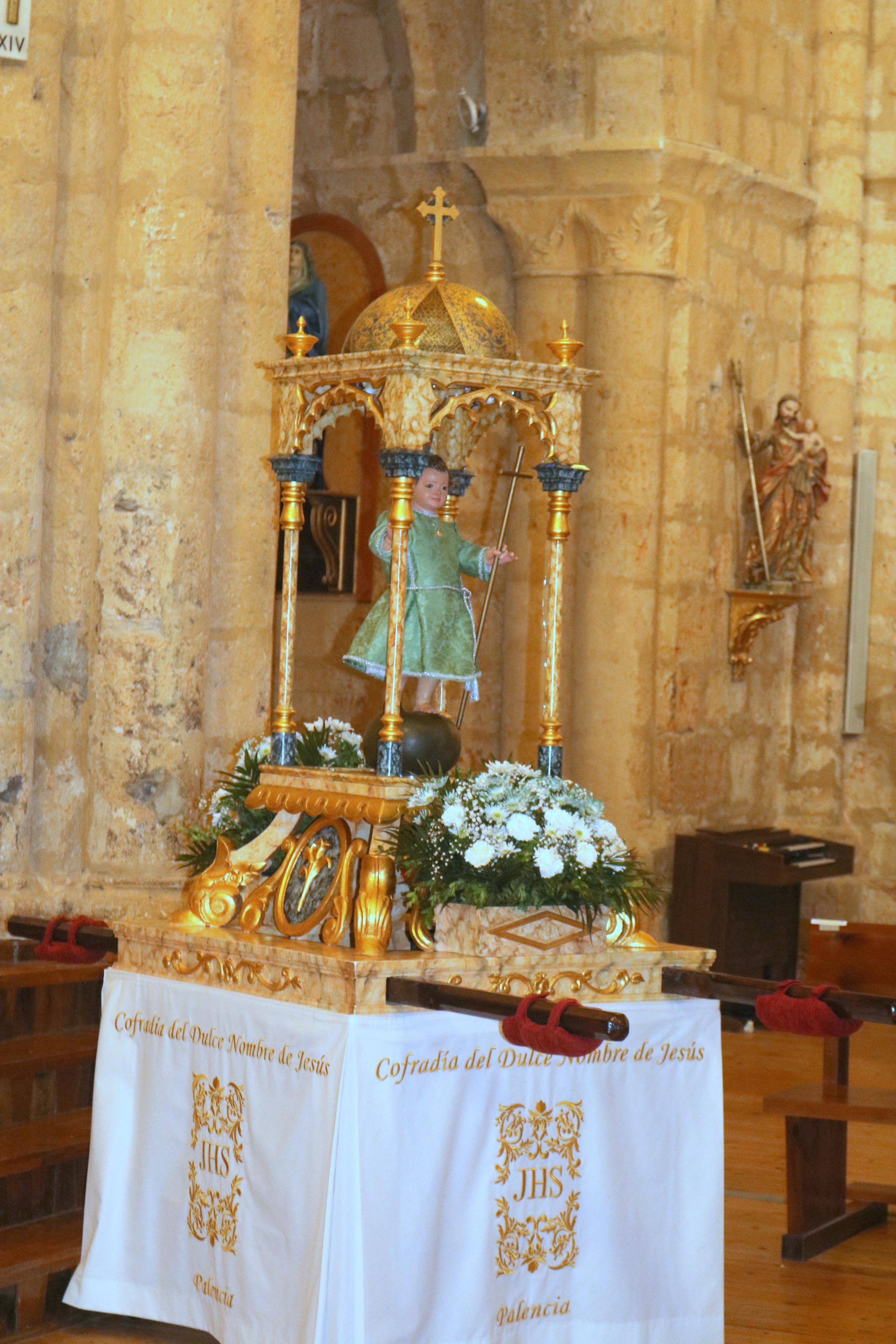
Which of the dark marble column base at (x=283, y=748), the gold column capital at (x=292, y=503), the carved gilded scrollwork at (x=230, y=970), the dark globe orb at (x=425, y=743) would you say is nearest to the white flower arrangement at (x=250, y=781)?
the dark marble column base at (x=283, y=748)

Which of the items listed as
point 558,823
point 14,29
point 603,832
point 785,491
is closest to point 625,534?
point 785,491

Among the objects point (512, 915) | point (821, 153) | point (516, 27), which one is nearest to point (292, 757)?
point (512, 915)

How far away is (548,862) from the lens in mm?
3961

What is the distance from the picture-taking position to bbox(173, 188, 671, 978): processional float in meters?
4.17

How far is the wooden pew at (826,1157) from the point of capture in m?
5.30

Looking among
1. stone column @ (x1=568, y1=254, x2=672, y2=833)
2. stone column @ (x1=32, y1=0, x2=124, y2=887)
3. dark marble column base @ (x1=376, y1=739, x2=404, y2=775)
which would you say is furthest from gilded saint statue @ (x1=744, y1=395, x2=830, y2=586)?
dark marble column base @ (x1=376, y1=739, x2=404, y2=775)

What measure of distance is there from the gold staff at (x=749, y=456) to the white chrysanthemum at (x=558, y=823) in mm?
5573

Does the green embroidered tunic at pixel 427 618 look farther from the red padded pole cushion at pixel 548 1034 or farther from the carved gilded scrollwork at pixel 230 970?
the red padded pole cushion at pixel 548 1034

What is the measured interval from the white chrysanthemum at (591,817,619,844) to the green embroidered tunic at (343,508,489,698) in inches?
20.9

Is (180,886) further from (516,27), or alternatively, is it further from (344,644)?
(516,27)

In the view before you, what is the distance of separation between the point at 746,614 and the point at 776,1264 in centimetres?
471

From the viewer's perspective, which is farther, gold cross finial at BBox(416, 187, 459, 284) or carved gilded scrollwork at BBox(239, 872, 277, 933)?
gold cross finial at BBox(416, 187, 459, 284)

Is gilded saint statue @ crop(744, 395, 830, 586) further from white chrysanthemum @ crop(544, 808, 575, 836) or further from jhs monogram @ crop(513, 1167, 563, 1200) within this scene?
jhs monogram @ crop(513, 1167, 563, 1200)

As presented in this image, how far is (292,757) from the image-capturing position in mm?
4637
